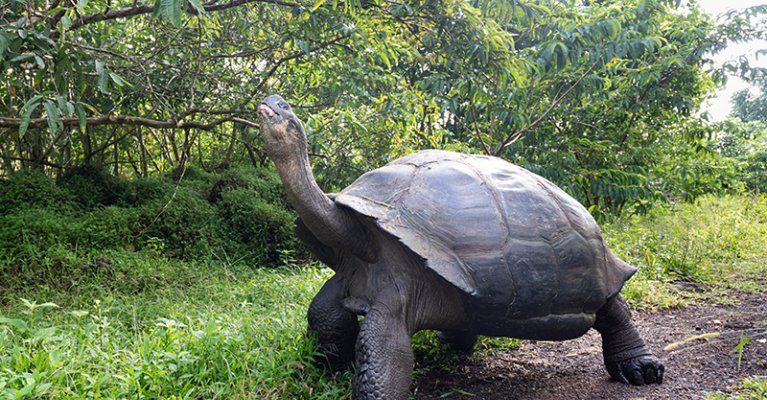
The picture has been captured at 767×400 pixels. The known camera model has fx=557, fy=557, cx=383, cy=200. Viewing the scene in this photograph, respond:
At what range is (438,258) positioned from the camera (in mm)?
2402

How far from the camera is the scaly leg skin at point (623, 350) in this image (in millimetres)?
2975

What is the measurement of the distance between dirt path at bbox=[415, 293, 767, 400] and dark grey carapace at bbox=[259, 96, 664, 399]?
0.21 m

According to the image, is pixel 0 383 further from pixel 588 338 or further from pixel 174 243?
pixel 174 243

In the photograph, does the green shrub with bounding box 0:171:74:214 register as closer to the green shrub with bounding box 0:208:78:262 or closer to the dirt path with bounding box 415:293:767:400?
the green shrub with bounding box 0:208:78:262

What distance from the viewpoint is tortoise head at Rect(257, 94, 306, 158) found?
2289mm

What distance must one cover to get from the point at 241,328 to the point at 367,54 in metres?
2.67

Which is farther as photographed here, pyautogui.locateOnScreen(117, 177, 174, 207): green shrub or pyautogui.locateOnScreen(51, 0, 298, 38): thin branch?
pyautogui.locateOnScreen(117, 177, 174, 207): green shrub

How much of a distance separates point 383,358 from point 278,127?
1049 mm

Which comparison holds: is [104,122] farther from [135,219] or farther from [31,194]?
[31,194]

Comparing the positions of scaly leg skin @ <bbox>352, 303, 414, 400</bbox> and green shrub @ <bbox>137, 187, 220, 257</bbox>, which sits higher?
scaly leg skin @ <bbox>352, 303, 414, 400</bbox>

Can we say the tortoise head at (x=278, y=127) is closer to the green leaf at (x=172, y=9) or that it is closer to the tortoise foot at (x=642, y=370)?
the green leaf at (x=172, y=9)

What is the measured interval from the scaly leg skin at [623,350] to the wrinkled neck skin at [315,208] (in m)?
1.39

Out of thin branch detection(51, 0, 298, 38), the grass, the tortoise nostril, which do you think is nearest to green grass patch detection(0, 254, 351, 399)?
the grass

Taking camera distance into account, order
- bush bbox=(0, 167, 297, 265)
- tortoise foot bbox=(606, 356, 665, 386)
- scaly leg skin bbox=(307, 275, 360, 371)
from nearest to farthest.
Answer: scaly leg skin bbox=(307, 275, 360, 371) < tortoise foot bbox=(606, 356, 665, 386) < bush bbox=(0, 167, 297, 265)
